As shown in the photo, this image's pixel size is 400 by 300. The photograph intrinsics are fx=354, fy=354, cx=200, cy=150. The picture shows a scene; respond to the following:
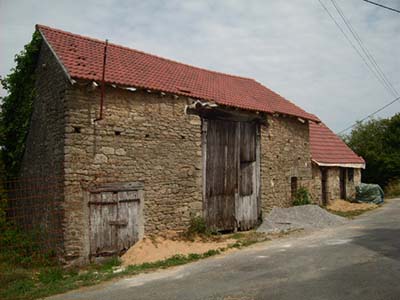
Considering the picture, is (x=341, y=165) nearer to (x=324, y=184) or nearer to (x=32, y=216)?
(x=324, y=184)

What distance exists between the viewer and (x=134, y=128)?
9.54m

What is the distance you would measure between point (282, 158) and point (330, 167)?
5577 millimetres

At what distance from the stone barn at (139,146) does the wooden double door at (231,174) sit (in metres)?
0.03

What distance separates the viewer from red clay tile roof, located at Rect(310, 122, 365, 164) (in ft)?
59.0

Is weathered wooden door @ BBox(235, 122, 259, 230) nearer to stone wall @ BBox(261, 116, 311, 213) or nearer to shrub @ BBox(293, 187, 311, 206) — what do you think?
stone wall @ BBox(261, 116, 311, 213)

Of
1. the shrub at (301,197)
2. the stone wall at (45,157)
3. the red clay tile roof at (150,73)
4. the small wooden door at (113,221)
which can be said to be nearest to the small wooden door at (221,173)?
the red clay tile roof at (150,73)

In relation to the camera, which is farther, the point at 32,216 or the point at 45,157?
the point at 32,216

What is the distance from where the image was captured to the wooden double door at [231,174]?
37.4ft

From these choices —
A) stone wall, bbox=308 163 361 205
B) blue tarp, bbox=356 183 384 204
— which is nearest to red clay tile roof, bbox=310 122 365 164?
stone wall, bbox=308 163 361 205

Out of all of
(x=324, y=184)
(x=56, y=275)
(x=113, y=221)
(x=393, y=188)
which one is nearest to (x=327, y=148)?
(x=324, y=184)

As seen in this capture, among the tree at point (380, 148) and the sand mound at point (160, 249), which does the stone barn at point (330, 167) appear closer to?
the tree at point (380, 148)

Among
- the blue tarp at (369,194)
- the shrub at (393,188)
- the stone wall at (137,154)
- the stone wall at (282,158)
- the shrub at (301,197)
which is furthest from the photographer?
the shrub at (393,188)

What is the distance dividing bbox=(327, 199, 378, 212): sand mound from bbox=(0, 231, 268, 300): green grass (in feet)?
33.5

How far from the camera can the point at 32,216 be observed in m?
10.0
